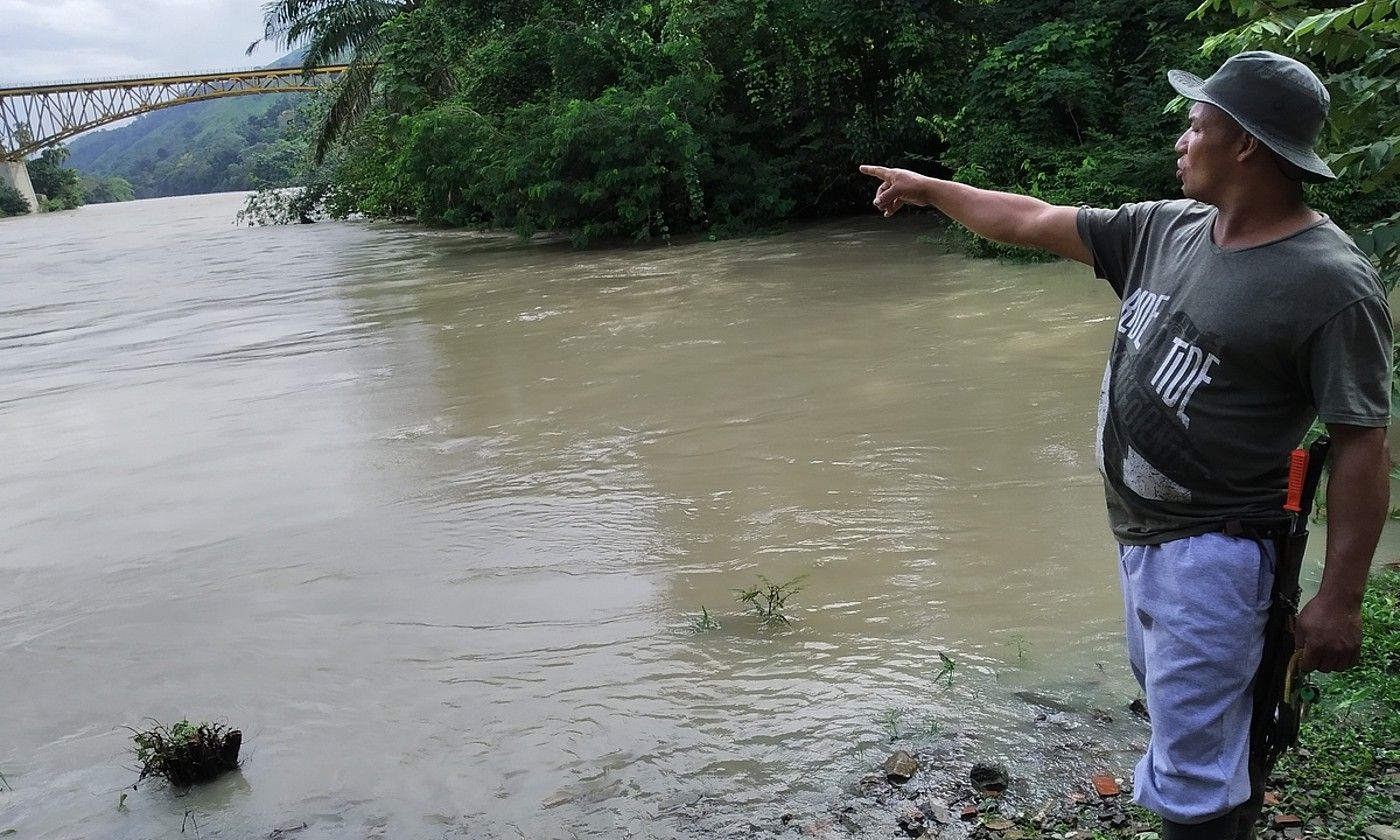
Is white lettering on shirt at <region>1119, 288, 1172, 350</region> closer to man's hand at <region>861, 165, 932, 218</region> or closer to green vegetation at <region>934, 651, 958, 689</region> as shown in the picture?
man's hand at <region>861, 165, 932, 218</region>

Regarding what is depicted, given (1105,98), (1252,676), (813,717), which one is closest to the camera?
(1252,676)

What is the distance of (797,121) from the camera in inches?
786

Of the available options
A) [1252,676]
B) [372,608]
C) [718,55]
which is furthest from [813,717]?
[718,55]

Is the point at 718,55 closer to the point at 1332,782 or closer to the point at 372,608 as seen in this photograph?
the point at 372,608

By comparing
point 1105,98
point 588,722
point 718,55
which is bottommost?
point 588,722

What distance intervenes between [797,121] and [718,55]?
5.61 feet

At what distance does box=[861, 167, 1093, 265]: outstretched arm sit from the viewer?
8.69 feet

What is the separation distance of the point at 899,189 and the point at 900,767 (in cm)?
164

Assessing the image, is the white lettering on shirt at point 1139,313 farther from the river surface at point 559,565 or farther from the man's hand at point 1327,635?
the river surface at point 559,565

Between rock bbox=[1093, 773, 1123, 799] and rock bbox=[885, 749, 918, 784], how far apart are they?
0.49 m

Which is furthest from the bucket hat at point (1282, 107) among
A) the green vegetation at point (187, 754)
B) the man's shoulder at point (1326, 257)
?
the green vegetation at point (187, 754)

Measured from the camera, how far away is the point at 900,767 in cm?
347

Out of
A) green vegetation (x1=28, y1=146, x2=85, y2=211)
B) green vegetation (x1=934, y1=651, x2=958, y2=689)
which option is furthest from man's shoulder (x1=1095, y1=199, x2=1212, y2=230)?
green vegetation (x1=28, y1=146, x2=85, y2=211)

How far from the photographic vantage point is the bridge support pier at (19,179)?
199 feet
